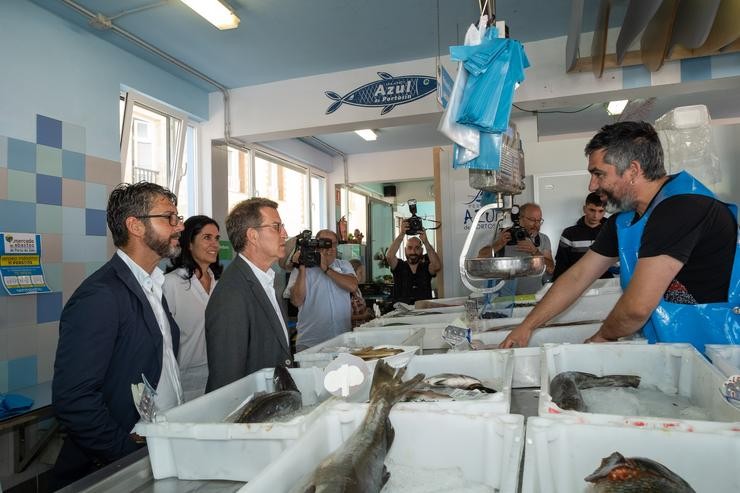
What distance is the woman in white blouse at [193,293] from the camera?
2736 millimetres

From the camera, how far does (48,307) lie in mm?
3471

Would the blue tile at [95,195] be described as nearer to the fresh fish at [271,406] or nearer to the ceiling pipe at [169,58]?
the ceiling pipe at [169,58]

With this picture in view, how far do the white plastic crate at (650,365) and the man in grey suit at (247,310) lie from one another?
3.29ft

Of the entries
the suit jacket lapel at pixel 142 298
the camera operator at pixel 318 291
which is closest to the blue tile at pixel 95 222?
the camera operator at pixel 318 291

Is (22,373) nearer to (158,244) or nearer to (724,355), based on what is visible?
(158,244)

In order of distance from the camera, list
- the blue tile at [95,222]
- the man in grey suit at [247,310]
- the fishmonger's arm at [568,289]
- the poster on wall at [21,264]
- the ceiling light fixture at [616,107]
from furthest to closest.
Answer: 1. the ceiling light fixture at [616,107]
2. the blue tile at [95,222]
3. the poster on wall at [21,264]
4. the fishmonger's arm at [568,289]
5. the man in grey suit at [247,310]

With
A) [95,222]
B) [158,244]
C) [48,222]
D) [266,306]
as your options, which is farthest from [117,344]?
[95,222]

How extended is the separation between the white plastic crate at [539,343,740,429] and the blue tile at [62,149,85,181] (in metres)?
3.69

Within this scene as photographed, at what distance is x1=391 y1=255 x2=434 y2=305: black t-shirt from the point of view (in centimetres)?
532

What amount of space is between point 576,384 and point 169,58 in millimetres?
4590

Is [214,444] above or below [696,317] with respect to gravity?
below

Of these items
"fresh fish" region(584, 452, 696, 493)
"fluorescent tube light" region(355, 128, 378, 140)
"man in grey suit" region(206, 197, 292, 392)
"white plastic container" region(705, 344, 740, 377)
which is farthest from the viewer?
"fluorescent tube light" region(355, 128, 378, 140)

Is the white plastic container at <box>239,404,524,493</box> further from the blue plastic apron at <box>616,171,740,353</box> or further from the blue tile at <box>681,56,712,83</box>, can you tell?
the blue tile at <box>681,56,712,83</box>

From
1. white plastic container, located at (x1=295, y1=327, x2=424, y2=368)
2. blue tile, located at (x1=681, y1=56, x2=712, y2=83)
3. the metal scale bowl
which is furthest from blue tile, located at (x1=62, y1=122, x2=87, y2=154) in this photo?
blue tile, located at (x1=681, y1=56, x2=712, y2=83)
